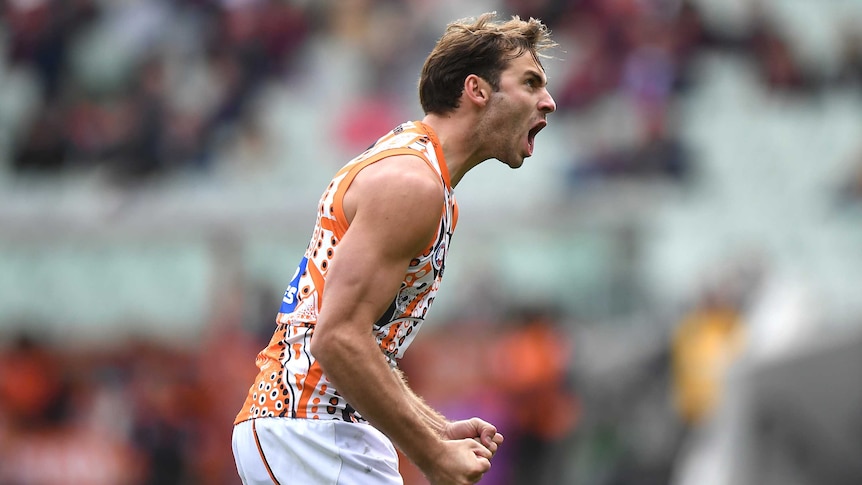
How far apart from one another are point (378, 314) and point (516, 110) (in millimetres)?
927

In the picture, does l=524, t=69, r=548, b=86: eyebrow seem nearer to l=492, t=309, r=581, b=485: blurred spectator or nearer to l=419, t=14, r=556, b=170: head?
l=419, t=14, r=556, b=170: head

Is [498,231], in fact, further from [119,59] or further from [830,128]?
[119,59]

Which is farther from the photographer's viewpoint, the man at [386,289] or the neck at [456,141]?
the neck at [456,141]

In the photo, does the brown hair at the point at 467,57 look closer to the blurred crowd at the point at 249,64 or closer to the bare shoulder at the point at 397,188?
the bare shoulder at the point at 397,188

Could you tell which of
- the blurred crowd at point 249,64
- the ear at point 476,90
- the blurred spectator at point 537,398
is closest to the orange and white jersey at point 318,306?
the ear at point 476,90

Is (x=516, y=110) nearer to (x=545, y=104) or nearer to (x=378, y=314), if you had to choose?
(x=545, y=104)

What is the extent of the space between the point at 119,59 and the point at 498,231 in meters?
5.24

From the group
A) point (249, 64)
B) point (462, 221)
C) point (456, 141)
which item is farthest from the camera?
point (249, 64)

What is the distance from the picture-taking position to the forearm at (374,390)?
3758mm

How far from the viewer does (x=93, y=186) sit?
14.4 meters

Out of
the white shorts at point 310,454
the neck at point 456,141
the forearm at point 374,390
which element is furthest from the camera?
the neck at point 456,141

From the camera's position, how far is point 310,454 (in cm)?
404

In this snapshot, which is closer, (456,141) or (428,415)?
(456,141)

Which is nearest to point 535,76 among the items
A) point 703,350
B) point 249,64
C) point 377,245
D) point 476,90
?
point 476,90
